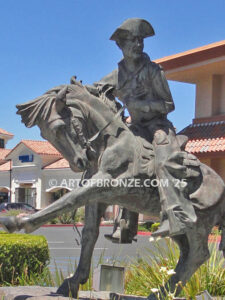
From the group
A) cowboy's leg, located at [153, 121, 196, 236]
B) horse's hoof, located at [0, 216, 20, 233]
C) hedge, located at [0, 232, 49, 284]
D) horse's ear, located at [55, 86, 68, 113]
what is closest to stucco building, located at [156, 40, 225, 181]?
hedge, located at [0, 232, 49, 284]

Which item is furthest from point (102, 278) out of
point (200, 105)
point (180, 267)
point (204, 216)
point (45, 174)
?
point (45, 174)

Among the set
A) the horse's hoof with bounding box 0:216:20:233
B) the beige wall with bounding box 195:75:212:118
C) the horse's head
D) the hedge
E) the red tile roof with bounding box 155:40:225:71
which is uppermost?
the red tile roof with bounding box 155:40:225:71

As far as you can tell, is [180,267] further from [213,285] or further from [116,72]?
[116,72]

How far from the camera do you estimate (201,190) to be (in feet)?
16.8

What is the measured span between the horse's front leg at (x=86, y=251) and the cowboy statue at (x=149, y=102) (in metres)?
0.36

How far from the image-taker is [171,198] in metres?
4.81

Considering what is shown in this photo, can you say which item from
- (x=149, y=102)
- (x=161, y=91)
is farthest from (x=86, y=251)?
(x=161, y=91)

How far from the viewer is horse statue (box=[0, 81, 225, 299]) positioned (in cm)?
479

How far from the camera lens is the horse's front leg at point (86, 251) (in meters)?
5.17

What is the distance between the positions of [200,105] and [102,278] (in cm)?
1535

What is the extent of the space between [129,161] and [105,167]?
0.87ft

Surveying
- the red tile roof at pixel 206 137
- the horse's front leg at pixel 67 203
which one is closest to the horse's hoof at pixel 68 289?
the horse's front leg at pixel 67 203

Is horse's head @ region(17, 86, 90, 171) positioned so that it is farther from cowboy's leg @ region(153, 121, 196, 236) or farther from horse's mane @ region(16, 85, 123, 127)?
cowboy's leg @ region(153, 121, 196, 236)

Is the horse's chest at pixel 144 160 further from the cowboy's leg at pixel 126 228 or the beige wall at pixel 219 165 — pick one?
the beige wall at pixel 219 165
